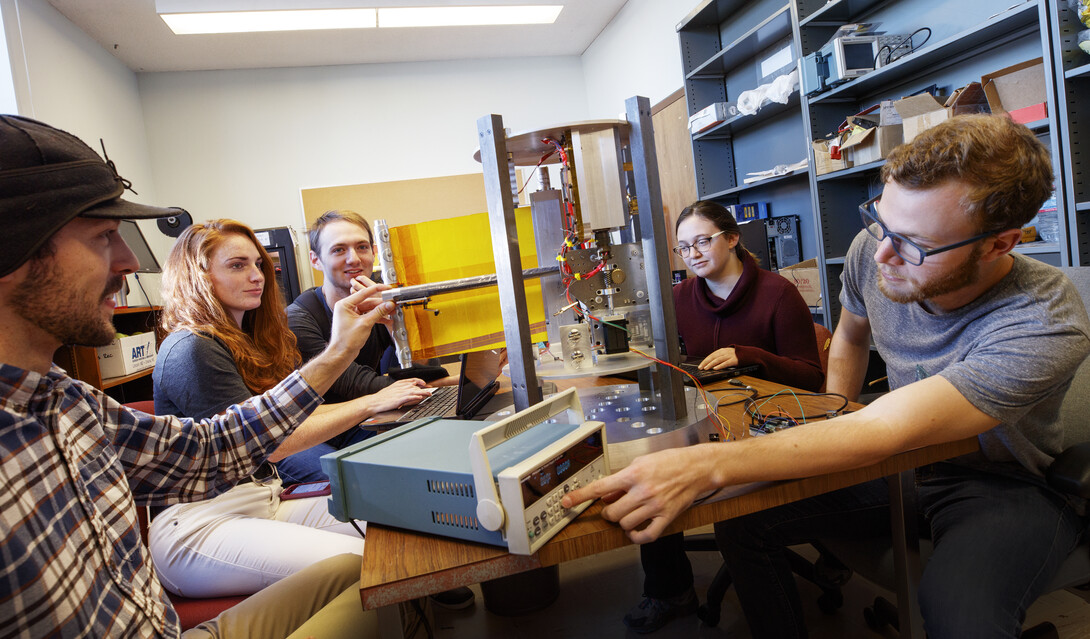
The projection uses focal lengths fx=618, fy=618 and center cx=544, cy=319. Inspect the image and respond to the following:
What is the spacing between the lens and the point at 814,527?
1.29 meters

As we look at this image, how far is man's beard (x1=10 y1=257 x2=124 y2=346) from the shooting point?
30.1 inches

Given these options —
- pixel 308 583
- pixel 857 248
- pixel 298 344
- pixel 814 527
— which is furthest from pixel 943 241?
pixel 298 344

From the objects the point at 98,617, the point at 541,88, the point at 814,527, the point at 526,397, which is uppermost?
the point at 541,88

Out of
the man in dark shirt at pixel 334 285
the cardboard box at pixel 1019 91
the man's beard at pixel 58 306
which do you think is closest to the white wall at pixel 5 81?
the man in dark shirt at pixel 334 285

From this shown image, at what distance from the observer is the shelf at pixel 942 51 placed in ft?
6.97

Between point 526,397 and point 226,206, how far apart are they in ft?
16.3

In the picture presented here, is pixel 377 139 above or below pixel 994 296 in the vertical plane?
above

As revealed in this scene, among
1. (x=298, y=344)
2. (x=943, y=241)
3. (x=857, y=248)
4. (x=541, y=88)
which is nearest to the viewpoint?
(x=943, y=241)

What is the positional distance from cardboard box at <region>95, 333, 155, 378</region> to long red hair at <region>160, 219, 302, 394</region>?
1.36 meters

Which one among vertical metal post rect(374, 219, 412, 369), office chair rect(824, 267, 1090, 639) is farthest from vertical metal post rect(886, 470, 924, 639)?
vertical metal post rect(374, 219, 412, 369)

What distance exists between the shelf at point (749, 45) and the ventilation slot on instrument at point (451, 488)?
3085 millimetres

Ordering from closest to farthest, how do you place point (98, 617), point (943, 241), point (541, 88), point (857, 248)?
1. point (98, 617)
2. point (943, 241)
3. point (857, 248)
4. point (541, 88)

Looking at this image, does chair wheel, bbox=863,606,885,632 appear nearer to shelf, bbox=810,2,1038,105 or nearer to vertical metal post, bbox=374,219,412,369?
vertical metal post, bbox=374,219,412,369

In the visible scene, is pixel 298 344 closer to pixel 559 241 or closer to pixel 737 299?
pixel 559 241
